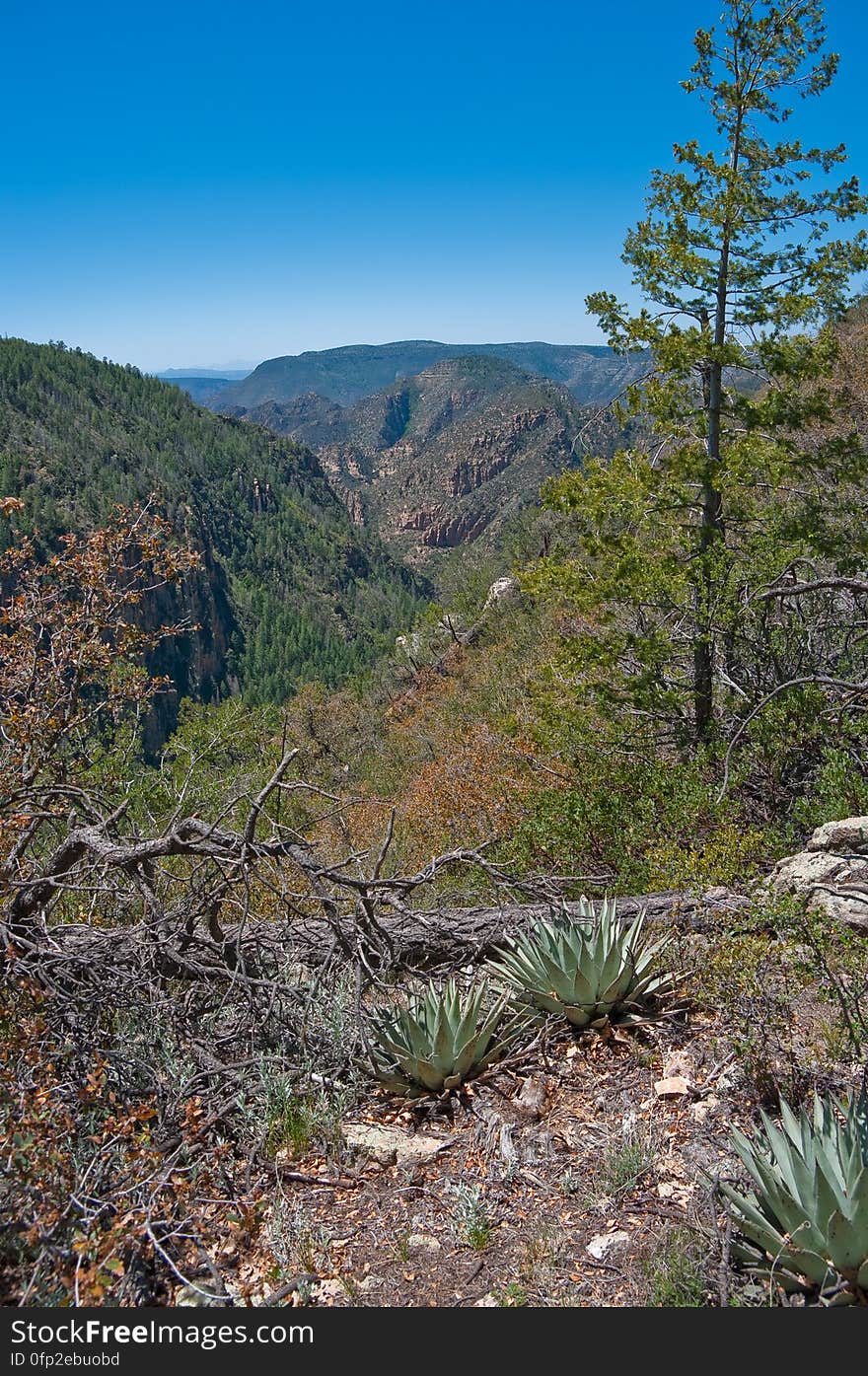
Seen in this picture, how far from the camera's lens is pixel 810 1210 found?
8.10ft

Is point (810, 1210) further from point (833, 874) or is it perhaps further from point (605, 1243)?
point (833, 874)

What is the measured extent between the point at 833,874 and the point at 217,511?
13412cm

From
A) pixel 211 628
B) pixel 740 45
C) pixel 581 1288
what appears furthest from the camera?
pixel 211 628

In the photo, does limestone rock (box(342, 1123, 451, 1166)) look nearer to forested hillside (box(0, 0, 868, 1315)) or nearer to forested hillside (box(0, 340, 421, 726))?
forested hillside (box(0, 0, 868, 1315))

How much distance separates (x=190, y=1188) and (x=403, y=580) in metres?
143

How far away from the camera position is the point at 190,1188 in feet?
9.68

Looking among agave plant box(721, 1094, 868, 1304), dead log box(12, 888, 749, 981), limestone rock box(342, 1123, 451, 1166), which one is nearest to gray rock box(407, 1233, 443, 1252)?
limestone rock box(342, 1123, 451, 1166)

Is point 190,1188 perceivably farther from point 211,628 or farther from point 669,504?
point 211,628

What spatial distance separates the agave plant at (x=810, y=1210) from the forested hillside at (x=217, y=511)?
86.8 metres

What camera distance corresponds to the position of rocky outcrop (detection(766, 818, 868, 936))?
4.33 meters

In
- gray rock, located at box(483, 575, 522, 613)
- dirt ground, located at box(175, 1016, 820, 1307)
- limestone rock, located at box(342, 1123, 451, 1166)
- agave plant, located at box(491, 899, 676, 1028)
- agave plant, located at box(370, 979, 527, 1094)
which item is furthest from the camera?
gray rock, located at box(483, 575, 522, 613)

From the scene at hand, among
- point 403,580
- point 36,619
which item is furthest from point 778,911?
point 403,580

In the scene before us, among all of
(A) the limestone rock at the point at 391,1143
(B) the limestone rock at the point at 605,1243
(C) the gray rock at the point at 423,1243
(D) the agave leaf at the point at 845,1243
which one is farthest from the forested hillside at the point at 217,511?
(D) the agave leaf at the point at 845,1243

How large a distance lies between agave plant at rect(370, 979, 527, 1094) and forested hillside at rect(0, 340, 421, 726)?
8522cm
